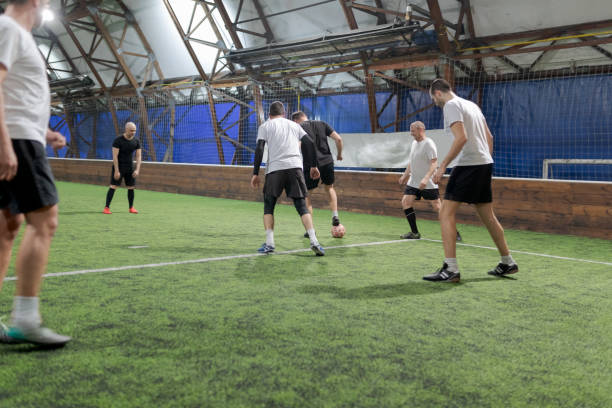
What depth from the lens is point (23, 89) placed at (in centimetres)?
268

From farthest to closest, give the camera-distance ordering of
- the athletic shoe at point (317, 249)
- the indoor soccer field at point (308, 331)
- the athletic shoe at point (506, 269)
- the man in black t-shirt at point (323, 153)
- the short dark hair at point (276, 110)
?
the man in black t-shirt at point (323, 153)
the short dark hair at point (276, 110)
the athletic shoe at point (317, 249)
the athletic shoe at point (506, 269)
the indoor soccer field at point (308, 331)

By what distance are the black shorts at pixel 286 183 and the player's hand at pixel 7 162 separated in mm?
3966

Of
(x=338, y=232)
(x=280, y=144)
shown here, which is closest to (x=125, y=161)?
(x=338, y=232)

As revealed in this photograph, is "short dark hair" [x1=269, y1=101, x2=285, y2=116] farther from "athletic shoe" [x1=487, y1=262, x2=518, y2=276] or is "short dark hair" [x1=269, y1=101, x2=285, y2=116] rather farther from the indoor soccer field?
"athletic shoe" [x1=487, y1=262, x2=518, y2=276]

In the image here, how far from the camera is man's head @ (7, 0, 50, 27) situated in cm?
267

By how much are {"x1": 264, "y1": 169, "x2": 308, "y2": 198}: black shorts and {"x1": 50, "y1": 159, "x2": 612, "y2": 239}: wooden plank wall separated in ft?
16.3

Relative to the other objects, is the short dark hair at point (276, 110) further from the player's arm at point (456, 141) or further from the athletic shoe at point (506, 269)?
the athletic shoe at point (506, 269)

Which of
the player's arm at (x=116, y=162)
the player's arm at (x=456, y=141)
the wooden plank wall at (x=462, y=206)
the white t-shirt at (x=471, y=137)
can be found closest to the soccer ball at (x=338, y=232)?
the white t-shirt at (x=471, y=137)

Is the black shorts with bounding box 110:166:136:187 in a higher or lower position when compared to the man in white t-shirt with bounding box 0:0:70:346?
lower

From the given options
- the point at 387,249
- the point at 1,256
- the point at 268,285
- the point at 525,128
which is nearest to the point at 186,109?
the point at 525,128

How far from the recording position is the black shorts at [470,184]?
4.99m

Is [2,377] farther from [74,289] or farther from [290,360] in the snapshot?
[74,289]

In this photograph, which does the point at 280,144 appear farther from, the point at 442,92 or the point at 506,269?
the point at 506,269

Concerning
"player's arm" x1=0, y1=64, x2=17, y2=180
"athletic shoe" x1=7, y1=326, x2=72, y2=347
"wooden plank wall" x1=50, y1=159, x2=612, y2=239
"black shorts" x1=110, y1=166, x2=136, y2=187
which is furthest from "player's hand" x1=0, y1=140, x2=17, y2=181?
"wooden plank wall" x1=50, y1=159, x2=612, y2=239
